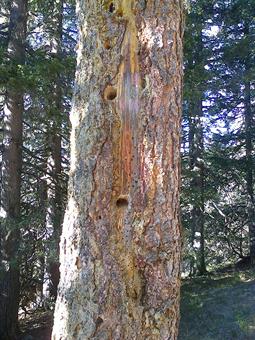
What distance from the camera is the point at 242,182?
1373 cm

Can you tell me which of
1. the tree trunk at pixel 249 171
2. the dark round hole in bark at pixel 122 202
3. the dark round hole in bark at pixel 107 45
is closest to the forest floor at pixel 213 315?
the tree trunk at pixel 249 171

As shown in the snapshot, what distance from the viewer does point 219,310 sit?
839 centimetres

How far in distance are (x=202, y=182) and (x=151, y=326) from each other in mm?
10876

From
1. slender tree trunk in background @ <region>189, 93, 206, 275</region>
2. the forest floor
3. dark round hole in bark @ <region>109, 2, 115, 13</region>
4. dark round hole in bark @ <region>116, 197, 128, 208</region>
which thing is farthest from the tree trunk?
dark round hole in bark @ <region>116, 197, 128, 208</region>

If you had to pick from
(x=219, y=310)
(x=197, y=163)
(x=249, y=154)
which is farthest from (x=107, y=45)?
(x=249, y=154)

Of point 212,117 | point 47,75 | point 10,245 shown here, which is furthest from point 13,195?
point 212,117

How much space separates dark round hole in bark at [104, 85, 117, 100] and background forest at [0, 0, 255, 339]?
4504 mm

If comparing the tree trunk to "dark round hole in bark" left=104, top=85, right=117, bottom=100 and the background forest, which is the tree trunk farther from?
"dark round hole in bark" left=104, top=85, right=117, bottom=100

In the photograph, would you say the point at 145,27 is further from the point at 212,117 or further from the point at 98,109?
the point at 212,117

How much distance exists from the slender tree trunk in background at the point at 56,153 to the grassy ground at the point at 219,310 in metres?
2.79

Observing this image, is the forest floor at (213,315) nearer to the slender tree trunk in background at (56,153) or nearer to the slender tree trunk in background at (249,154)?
the slender tree trunk in background at (56,153)

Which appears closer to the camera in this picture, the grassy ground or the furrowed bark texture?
the furrowed bark texture

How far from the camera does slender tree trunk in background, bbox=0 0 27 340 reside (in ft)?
25.5

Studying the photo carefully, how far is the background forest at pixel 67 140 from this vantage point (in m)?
7.69
